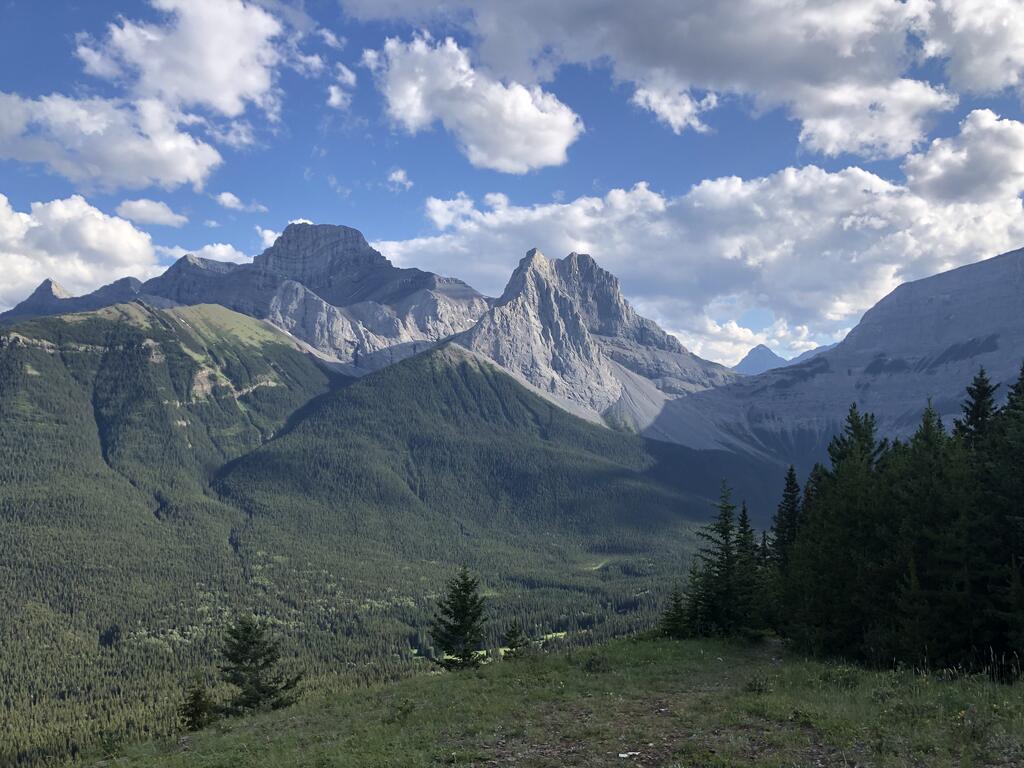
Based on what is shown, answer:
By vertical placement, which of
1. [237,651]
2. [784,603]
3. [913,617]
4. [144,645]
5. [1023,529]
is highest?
[1023,529]

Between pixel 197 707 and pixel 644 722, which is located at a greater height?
pixel 644 722

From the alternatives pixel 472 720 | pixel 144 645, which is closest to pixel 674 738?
pixel 472 720

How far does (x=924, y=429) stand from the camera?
34.3 m

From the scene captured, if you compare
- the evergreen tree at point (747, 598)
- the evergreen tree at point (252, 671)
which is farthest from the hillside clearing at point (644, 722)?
the evergreen tree at point (252, 671)

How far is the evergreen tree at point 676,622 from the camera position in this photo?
129ft

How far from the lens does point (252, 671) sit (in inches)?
2109

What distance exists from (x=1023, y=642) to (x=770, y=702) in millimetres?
9973

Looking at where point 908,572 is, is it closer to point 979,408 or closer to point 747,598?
point 747,598

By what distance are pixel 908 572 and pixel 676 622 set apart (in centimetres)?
1635

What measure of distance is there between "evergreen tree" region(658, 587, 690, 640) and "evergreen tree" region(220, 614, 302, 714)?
32291mm

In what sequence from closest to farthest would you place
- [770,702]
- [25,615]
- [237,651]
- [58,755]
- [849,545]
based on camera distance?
[770,702] → [849,545] → [237,651] → [58,755] → [25,615]

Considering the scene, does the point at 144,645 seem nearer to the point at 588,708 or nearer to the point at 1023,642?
the point at 588,708

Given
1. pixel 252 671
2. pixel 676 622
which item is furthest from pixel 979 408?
pixel 252 671

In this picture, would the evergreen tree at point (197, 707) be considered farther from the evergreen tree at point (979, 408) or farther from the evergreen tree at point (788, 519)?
the evergreen tree at point (979, 408)
